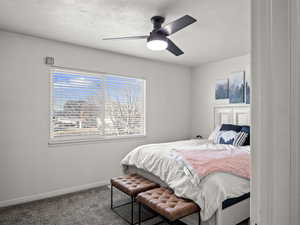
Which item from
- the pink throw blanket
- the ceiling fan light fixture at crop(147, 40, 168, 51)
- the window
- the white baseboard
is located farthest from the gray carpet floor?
the ceiling fan light fixture at crop(147, 40, 168, 51)

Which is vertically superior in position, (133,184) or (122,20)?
(122,20)

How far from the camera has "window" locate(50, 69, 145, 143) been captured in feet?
10.8

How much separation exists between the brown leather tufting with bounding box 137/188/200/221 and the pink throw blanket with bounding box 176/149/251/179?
1.14ft

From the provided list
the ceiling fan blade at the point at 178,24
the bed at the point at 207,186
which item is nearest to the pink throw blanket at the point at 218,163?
the bed at the point at 207,186

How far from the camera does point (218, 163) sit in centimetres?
222

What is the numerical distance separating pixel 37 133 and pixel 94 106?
1034 mm

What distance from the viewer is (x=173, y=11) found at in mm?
2248

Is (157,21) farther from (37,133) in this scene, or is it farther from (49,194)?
(49,194)

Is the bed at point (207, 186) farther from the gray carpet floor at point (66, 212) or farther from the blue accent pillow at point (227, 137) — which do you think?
the gray carpet floor at point (66, 212)

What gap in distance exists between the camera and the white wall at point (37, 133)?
2818mm

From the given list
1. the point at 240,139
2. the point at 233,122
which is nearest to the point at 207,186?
the point at 240,139

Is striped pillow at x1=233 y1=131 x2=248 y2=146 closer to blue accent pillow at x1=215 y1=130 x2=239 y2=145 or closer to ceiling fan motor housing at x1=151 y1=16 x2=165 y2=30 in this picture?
blue accent pillow at x1=215 y1=130 x2=239 y2=145

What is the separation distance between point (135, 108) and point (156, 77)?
35.5 inches

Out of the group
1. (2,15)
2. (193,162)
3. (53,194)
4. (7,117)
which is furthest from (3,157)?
(193,162)
